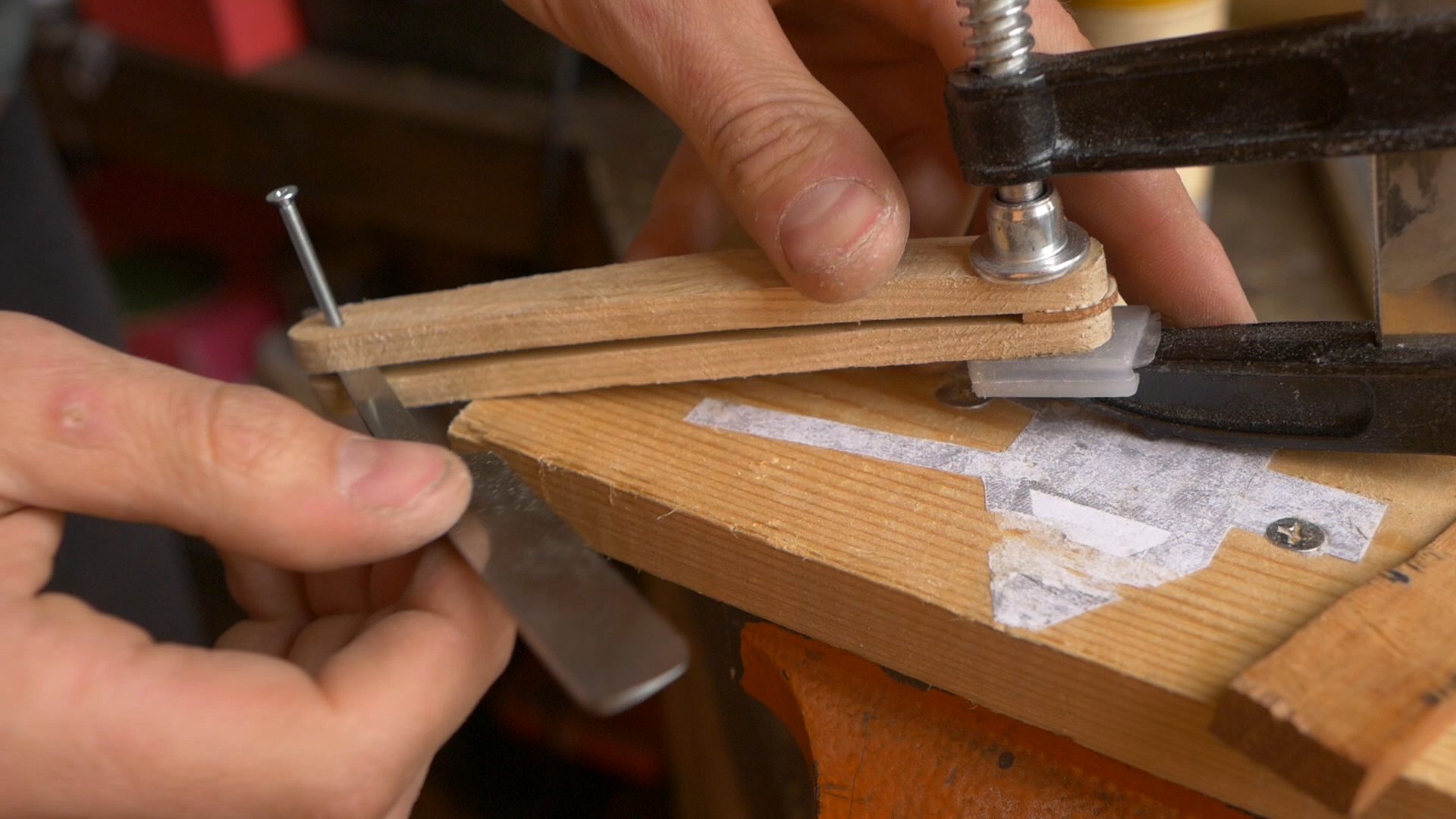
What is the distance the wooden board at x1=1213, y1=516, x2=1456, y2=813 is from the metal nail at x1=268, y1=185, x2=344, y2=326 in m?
0.93

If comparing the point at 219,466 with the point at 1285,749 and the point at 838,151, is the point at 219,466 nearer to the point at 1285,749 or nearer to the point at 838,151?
the point at 838,151

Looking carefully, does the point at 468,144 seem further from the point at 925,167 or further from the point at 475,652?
the point at 475,652

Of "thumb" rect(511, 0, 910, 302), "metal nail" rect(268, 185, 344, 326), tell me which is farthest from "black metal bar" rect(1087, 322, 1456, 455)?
"metal nail" rect(268, 185, 344, 326)

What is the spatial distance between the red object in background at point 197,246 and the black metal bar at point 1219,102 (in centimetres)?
260

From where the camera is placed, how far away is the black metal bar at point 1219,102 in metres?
0.73

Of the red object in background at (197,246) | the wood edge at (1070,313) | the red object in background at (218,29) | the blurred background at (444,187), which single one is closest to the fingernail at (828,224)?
the wood edge at (1070,313)

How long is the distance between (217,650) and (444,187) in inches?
A: 67.3

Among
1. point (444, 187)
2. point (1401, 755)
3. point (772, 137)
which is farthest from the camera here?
point (444, 187)

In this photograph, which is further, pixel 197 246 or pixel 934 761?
pixel 197 246

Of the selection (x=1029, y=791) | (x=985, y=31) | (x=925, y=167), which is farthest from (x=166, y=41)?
(x=1029, y=791)

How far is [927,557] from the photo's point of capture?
88cm

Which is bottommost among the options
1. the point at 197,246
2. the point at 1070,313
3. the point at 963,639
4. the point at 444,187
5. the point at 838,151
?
the point at 197,246

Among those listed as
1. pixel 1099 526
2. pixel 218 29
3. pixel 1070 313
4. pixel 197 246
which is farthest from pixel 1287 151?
pixel 197 246

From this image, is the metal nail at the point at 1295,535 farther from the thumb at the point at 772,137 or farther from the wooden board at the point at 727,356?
the thumb at the point at 772,137
